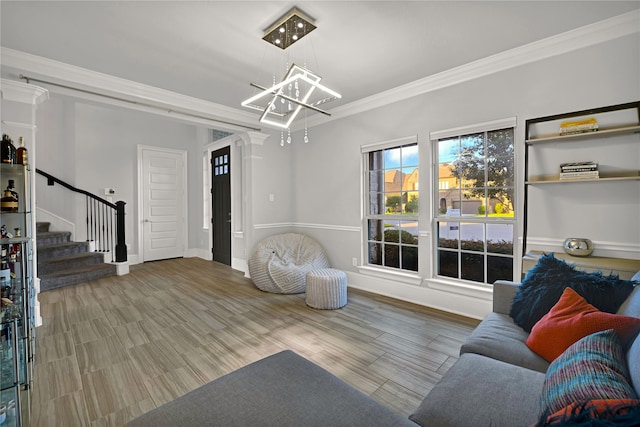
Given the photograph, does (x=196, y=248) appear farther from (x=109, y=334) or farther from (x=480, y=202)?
(x=480, y=202)

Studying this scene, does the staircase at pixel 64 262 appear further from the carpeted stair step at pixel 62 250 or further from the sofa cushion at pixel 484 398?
the sofa cushion at pixel 484 398

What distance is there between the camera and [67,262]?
176 inches

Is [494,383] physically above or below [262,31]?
below

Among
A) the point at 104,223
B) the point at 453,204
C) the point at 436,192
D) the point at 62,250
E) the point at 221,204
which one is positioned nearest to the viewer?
the point at 453,204

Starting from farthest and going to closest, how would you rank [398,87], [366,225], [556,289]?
[366,225] < [398,87] < [556,289]

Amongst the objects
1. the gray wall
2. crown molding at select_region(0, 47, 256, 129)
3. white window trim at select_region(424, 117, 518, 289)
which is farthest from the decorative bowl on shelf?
crown molding at select_region(0, 47, 256, 129)

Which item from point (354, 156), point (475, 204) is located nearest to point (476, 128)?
point (475, 204)

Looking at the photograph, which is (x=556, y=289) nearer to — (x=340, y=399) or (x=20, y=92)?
(x=340, y=399)

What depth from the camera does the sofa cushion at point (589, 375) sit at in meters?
0.84

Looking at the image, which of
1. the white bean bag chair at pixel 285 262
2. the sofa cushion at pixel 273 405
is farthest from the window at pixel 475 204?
the sofa cushion at pixel 273 405

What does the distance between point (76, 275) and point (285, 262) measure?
321 cm

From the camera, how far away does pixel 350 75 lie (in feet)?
10.3

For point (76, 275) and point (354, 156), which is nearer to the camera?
point (354, 156)

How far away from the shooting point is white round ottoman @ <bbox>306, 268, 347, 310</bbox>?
329cm
